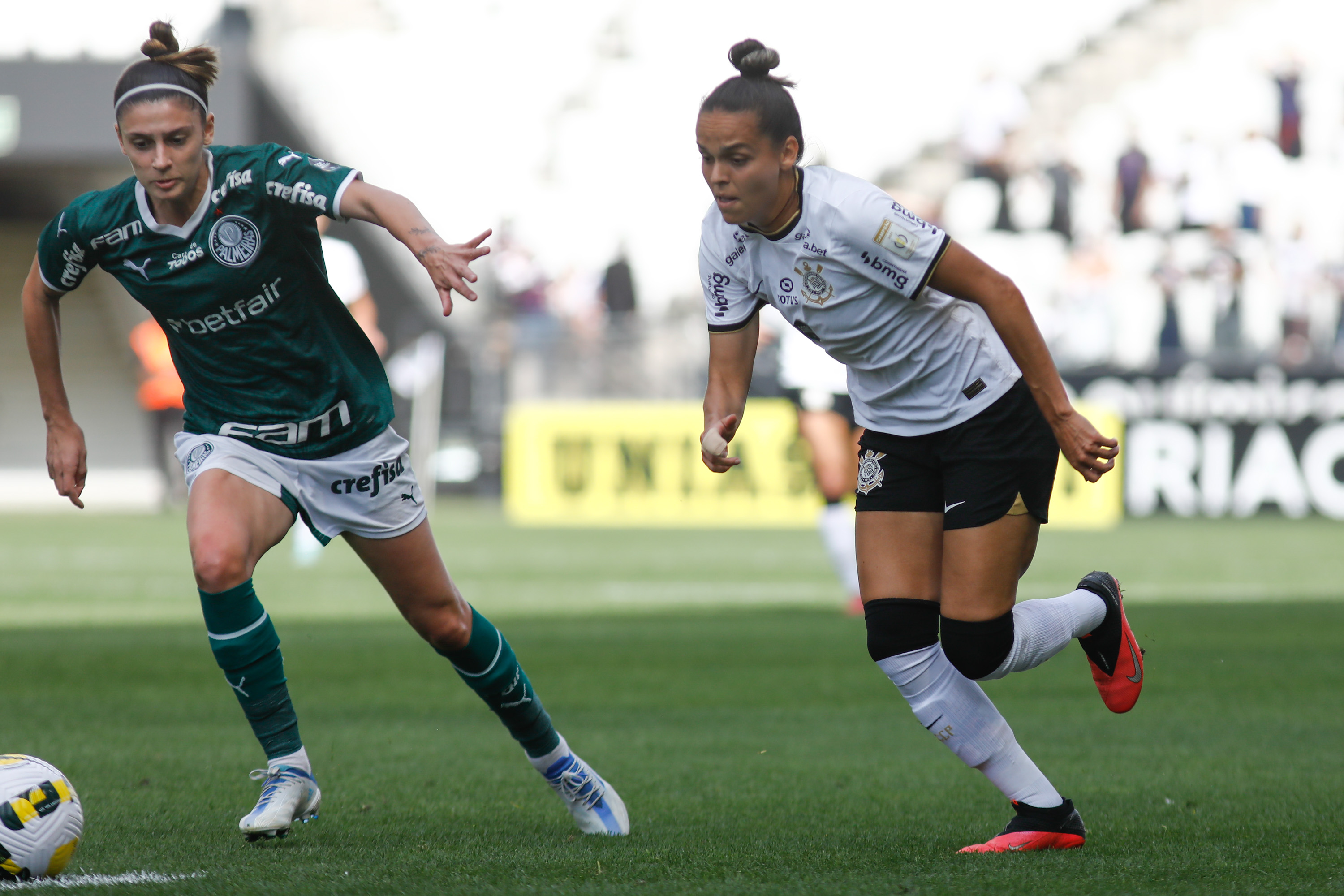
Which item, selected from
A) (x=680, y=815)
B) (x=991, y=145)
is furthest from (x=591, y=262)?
(x=680, y=815)

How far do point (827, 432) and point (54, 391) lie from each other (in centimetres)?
594

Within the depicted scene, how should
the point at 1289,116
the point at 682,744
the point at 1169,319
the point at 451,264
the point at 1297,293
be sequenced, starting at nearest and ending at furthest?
the point at 451,264
the point at 682,744
the point at 1169,319
the point at 1297,293
the point at 1289,116

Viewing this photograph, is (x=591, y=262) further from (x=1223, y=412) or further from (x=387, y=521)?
(x=387, y=521)

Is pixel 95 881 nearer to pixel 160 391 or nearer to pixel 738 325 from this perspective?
pixel 738 325

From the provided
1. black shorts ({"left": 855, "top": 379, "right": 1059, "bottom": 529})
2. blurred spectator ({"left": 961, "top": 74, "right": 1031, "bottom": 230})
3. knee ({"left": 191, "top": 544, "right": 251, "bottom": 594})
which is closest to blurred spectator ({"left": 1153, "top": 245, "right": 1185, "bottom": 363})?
blurred spectator ({"left": 961, "top": 74, "right": 1031, "bottom": 230})

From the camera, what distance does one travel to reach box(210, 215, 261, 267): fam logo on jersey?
4.34 metres

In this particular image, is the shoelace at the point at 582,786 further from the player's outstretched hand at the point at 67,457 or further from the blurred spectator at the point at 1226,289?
the blurred spectator at the point at 1226,289

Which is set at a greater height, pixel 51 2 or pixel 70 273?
pixel 51 2

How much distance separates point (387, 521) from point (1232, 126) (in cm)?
2230

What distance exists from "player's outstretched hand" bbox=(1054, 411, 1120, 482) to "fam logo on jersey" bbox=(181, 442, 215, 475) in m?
2.23

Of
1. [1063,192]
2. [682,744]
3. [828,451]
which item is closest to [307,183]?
[682,744]

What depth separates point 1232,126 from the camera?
24375 mm

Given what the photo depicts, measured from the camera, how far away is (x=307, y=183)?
4.29 meters

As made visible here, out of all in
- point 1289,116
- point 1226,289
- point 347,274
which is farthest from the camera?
point 1289,116
